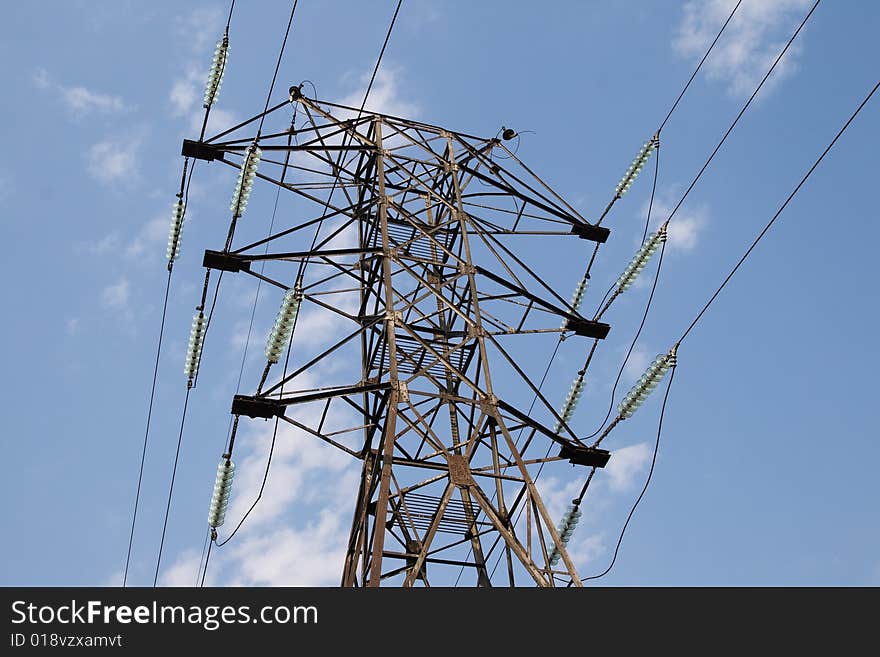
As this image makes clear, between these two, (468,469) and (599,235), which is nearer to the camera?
(468,469)

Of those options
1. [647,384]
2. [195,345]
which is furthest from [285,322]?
[647,384]

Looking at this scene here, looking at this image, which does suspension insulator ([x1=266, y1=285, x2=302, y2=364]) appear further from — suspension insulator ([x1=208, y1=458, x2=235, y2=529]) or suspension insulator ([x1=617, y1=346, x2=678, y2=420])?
suspension insulator ([x1=617, y1=346, x2=678, y2=420])

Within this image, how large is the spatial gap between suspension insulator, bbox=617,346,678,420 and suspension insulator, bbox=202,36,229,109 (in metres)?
9.11

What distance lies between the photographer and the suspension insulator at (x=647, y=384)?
1418 cm

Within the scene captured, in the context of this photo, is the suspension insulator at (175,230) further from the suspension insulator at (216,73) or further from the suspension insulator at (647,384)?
the suspension insulator at (647,384)

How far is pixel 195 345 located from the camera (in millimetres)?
15523

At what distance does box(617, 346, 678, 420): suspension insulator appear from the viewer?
14180 mm

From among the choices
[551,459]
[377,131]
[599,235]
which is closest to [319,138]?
[377,131]

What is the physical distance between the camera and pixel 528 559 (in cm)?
1152

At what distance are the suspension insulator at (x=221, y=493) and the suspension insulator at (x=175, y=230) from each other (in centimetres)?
485
